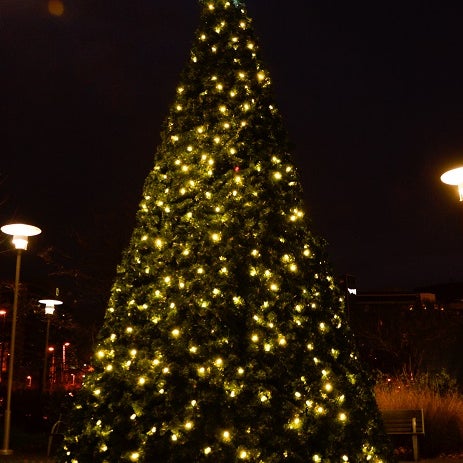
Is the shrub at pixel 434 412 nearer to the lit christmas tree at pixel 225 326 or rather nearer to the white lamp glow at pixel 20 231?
the lit christmas tree at pixel 225 326

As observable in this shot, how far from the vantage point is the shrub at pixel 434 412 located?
1132 cm

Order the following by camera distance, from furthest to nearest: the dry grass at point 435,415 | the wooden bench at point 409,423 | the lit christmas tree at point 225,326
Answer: the dry grass at point 435,415, the wooden bench at point 409,423, the lit christmas tree at point 225,326

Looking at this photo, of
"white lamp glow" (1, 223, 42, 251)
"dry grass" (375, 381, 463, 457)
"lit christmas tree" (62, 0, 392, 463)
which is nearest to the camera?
"lit christmas tree" (62, 0, 392, 463)

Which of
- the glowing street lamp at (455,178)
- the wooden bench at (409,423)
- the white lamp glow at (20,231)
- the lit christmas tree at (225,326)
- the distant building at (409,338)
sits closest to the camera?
the lit christmas tree at (225,326)

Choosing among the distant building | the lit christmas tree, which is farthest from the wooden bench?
the distant building

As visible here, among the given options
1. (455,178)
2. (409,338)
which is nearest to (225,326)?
(455,178)

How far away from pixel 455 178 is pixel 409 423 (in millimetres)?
4462

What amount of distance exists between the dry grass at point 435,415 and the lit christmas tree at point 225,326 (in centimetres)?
735

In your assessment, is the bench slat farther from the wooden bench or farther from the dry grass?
the dry grass

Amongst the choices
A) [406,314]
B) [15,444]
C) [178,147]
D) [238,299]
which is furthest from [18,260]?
[406,314]

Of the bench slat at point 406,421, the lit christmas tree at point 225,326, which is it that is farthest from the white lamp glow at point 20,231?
the bench slat at point 406,421

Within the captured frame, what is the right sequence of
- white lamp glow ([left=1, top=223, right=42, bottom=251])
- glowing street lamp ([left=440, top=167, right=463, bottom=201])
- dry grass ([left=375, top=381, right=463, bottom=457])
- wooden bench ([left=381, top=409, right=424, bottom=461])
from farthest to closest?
white lamp glow ([left=1, top=223, right=42, bottom=251])
dry grass ([left=375, top=381, right=463, bottom=457])
wooden bench ([left=381, top=409, right=424, bottom=461])
glowing street lamp ([left=440, top=167, right=463, bottom=201])

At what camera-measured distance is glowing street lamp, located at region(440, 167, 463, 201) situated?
840cm

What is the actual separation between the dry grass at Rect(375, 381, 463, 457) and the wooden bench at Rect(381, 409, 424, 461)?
989 mm
